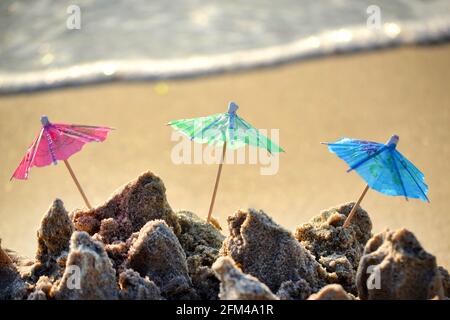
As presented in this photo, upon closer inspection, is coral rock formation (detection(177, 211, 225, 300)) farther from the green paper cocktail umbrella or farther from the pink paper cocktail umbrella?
the pink paper cocktail umbrella

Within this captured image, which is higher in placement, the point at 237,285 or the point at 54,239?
the point at 54,239

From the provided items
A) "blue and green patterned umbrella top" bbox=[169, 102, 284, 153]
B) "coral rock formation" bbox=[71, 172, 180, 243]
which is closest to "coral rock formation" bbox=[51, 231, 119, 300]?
"coral rock formation" bbox=[71, 172, 180, 243]

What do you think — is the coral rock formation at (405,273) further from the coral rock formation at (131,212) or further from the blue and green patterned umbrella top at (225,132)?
the coral rock formation at (131,212)

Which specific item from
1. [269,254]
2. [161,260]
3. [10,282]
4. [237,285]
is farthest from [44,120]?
[237,285]

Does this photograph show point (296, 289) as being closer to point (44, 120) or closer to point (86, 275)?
point (86, 275)

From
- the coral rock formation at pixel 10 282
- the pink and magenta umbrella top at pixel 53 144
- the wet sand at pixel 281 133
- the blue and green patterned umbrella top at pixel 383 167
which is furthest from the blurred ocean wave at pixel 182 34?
the blue and green patterned umbrella top at pixel 383 167

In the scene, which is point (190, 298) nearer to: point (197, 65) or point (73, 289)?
point (73, 289)

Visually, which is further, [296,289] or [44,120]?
[44,120]
